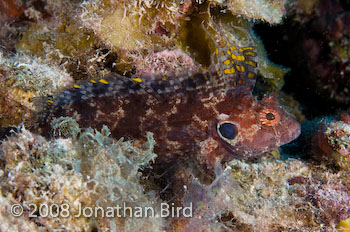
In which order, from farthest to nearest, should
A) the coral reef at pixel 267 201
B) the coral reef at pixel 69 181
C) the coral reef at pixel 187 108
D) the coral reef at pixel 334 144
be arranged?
the coral reef at pixel 334 144, the coral reef at pixel 187 108, the coral reef at pixel 267 201, the coral reef at pixel 69 181

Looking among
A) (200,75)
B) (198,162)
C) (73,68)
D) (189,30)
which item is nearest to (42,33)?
(73,68)

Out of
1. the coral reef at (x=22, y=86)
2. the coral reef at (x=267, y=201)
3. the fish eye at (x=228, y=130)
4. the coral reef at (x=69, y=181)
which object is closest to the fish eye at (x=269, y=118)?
the fish eye at (x=228, y=130)

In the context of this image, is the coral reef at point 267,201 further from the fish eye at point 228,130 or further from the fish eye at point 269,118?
the fish eye at point 269,118

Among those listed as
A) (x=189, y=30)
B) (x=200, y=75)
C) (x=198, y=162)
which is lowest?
(x=198, y=162)

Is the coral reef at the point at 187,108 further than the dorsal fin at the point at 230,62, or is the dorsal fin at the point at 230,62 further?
the dorsal fin at the point at 230,62

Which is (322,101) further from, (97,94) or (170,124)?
(97,94)

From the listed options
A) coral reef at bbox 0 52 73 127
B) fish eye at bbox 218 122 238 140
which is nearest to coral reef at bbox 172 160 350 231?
fish eye at bbox 218 122 238 140
